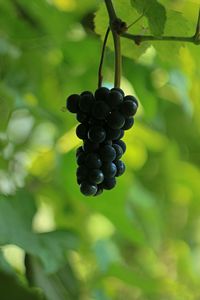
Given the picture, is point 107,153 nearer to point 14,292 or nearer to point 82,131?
point 82,131

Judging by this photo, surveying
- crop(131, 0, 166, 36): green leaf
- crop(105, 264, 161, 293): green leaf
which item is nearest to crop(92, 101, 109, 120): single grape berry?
crop(131, 0, 166, 36): green leaf

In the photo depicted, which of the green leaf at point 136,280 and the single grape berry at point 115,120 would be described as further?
the green leaf at point 136,280

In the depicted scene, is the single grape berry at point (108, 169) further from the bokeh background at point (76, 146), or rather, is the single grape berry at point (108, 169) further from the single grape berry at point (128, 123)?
the bokeh background at point (76, 146)

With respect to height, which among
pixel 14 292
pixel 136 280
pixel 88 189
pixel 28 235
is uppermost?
pixel 136 280

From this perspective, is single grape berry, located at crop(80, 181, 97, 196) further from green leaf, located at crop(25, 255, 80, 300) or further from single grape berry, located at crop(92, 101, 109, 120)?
green leaf, located at crop(25, 255, 80, 300)

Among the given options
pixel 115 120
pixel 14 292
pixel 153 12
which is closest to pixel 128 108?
pixel 115 120

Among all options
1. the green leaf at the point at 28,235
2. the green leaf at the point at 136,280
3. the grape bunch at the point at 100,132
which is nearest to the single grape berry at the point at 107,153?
the grape bunch at the point at 100,132

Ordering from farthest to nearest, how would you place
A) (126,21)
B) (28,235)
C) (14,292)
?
(28,235), (126,21), (14,292)
